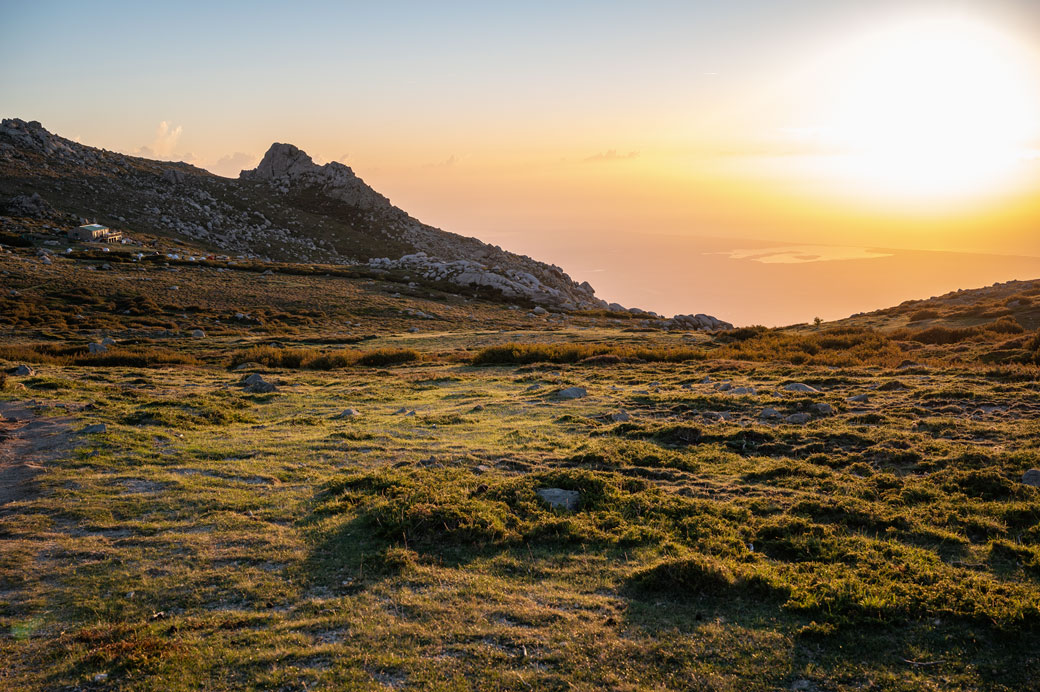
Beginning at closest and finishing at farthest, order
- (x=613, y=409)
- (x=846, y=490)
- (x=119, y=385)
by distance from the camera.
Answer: (x=846, y=490) → (x=613, y=409) → (x=119, y=385)

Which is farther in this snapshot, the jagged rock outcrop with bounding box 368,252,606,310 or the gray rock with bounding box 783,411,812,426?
the jagged rock outcrop with bounding box 368,252,606,310

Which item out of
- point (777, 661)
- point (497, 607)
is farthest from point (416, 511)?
point (777, 661)

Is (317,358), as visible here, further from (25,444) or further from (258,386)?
(25,444)

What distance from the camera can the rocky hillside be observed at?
3792 inches

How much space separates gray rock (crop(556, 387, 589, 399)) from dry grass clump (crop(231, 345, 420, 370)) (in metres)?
17.3

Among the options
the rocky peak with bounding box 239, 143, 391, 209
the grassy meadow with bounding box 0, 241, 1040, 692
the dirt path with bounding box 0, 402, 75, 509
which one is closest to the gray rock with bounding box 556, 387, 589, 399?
the grassy meadow with bounding box 0, 241, 1040, 692

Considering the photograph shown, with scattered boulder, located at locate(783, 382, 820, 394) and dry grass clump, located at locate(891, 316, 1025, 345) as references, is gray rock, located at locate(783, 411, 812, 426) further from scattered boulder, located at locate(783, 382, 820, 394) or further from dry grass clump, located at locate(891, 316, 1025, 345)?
dry grass clump, located at locate(891, 316, 1025, 345)

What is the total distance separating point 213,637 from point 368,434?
1129 cm

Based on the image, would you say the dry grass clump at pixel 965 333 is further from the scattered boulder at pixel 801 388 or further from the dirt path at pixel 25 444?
the dirt path at pixel 25 444

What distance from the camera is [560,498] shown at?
1287 cm

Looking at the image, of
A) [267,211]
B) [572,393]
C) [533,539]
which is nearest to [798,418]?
[572,393]

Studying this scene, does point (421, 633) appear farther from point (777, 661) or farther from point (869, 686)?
point (869, 686)

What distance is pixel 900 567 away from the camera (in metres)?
9.48

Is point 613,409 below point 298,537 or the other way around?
the other way around
